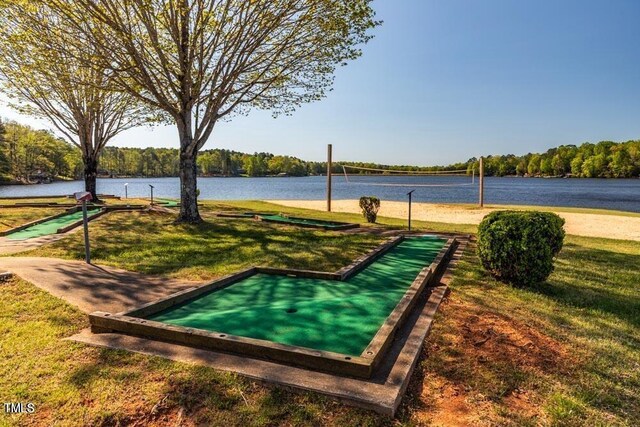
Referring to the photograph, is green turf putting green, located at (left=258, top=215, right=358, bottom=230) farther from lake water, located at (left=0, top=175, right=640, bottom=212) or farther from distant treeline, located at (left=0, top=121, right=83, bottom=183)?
distant treeline, located at (left=0, top=121, right=83, bottom=183)

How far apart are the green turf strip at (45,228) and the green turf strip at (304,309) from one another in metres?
8.93

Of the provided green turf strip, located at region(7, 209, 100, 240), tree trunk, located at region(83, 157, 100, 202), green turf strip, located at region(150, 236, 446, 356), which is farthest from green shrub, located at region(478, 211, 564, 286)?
tree trunk, located at region(83, 157, 100, 202)

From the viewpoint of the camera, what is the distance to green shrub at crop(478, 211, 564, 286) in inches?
233

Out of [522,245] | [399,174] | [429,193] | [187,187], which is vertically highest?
[399,174]

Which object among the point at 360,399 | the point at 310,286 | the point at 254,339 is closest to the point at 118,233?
the point at 310,286

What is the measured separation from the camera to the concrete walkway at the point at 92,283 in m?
5.29

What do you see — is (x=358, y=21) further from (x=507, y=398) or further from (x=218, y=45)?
(x=507, y=398)


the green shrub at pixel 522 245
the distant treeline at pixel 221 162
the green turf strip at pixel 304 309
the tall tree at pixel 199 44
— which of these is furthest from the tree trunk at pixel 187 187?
the distant treeline at pixel 221 162

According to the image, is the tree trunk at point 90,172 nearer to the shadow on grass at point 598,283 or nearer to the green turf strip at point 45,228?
the green turf strip at point 45,228

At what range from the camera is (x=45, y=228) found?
12.7 meters

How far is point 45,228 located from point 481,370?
46.2 feet

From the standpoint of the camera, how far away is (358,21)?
12.9 m

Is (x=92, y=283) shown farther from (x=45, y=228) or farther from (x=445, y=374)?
(x=45, y=228)

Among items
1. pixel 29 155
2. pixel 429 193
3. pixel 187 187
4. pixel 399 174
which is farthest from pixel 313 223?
pixel 29 155
